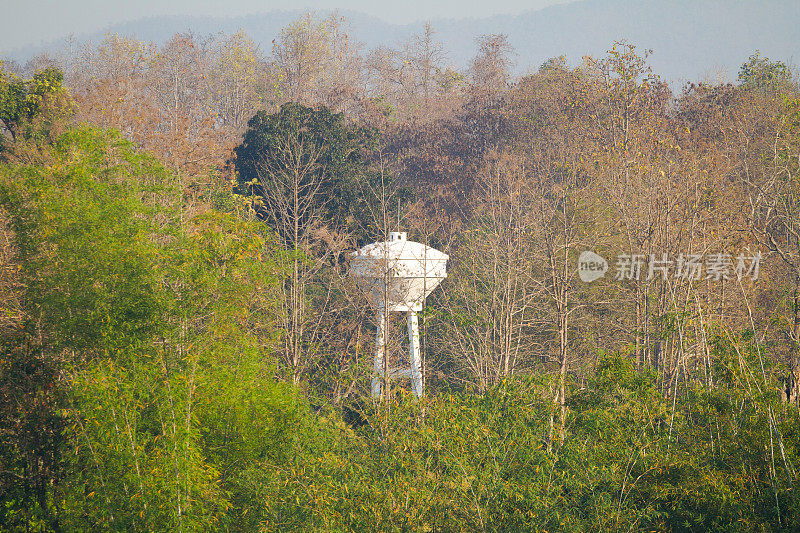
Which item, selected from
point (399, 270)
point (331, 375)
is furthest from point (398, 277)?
point (331, 375)

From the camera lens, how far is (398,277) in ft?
45.1

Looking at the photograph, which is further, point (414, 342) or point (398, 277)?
point (414, 342)

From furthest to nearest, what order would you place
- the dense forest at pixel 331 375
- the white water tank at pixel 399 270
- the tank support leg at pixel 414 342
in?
the tank support leg at pixel 414 342, the white water tank at pixel 399 270, the dense forest at pixel 331 375

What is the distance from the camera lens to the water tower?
13.6 meters

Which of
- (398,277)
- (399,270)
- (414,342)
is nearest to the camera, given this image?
(399,270)

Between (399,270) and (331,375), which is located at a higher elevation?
(399,270)

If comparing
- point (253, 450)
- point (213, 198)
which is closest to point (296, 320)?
point (213, 198)

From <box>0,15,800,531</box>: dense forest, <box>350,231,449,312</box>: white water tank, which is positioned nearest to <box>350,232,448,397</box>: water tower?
<box>350,231,449,312</box>: white water tank

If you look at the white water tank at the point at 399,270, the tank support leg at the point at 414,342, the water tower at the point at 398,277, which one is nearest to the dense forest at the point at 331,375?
the tank support leg at the point at 414,342

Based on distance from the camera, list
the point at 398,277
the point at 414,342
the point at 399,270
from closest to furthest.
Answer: the point at 399,270 < the point at 398,277 < the point at 414,342

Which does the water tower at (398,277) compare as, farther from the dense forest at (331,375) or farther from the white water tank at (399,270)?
the dense forest at (331,375)

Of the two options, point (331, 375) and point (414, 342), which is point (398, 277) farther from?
point (331, 375)

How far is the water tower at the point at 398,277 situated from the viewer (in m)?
13.6

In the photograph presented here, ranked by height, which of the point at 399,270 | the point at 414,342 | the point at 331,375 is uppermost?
the point at 399,270
